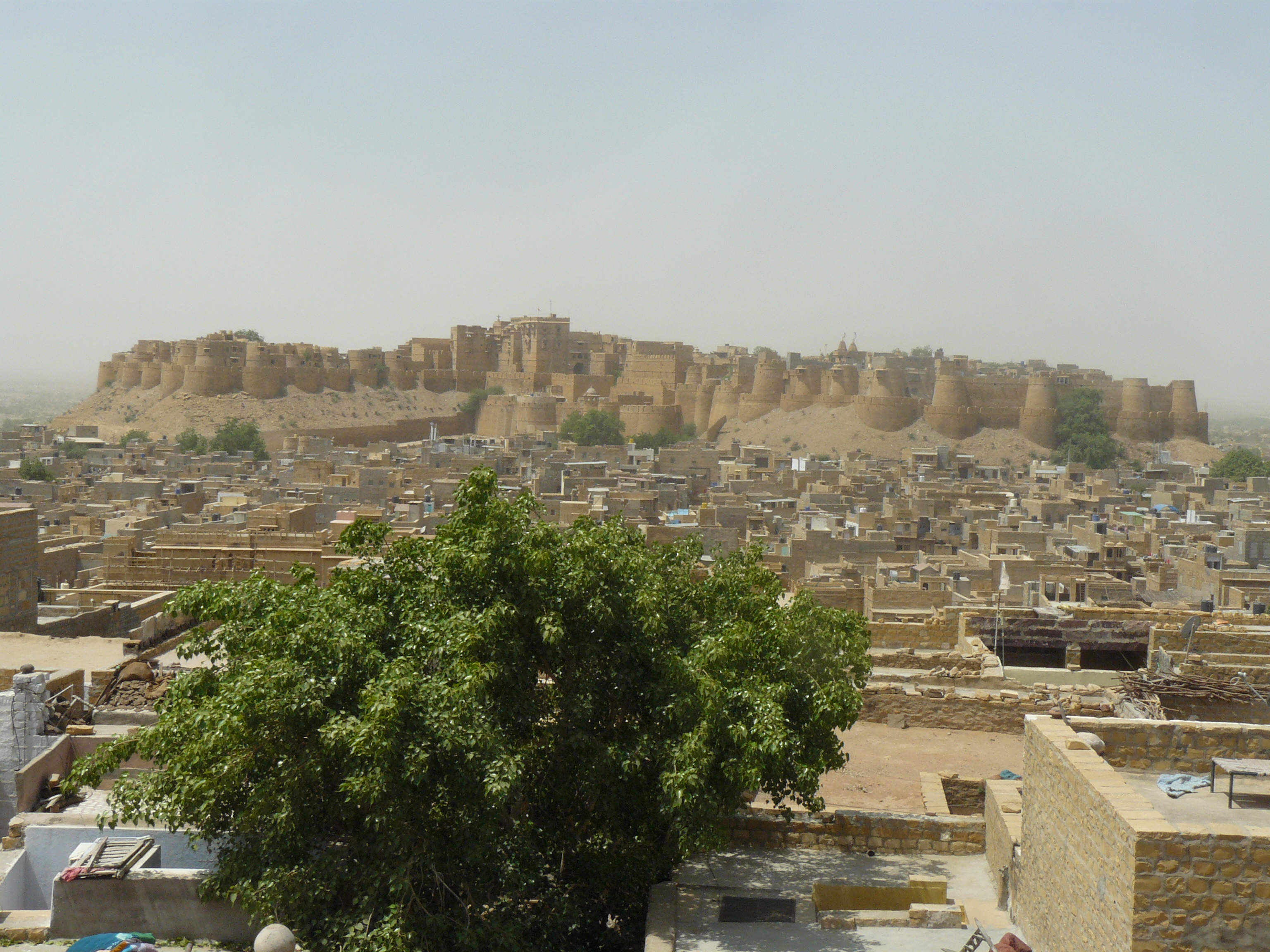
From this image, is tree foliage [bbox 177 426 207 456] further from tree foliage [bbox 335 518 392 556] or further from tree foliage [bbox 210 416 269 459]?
tree foliage [bbox 335 518 392 556]

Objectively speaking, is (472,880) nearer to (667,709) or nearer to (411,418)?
(667,709)

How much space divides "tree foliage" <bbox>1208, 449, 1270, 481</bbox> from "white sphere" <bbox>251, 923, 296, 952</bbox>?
45.1 meters

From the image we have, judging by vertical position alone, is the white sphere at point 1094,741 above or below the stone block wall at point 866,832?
above

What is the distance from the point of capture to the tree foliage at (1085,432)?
53562mm

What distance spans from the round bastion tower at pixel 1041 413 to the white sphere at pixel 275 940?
178 feet

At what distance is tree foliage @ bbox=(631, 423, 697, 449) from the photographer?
172 feet

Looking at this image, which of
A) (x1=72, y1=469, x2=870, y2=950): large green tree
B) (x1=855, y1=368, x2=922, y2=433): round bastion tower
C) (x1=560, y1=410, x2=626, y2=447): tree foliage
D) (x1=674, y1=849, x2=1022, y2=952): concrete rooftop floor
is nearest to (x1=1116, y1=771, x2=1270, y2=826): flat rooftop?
(x1=674, y1=849, x2=1022, y2=952): concrete rooftop floor

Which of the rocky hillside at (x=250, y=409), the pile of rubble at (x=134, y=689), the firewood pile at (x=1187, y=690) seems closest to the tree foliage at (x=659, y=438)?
the rocky hillside at (x=250, y=409)

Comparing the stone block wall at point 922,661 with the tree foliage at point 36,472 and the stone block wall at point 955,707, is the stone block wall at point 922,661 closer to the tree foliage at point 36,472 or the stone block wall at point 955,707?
the stone block wall at point 955,707

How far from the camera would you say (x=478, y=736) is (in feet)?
18.6

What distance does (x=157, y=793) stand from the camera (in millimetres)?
5957

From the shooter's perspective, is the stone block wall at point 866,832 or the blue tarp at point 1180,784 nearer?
the blue tarp at point 1180,784

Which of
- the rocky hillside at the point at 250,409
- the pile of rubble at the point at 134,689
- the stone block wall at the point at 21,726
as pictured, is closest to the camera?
the stone block wall at the point at 21,726

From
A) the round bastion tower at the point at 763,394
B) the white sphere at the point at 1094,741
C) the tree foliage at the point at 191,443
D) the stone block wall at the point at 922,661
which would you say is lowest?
the stone block wall at the point at 922,661
